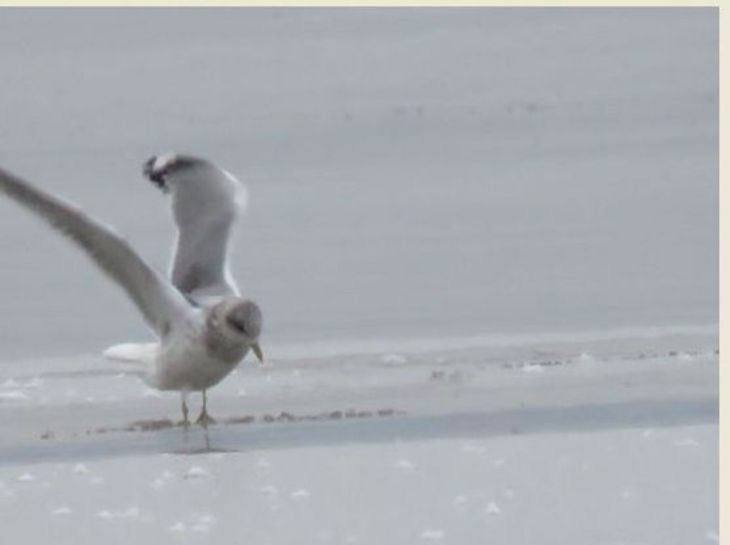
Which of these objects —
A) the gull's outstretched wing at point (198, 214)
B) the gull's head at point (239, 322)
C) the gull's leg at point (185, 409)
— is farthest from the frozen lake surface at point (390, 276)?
the gull's outstretched wing at point (198, 214)

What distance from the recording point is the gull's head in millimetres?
8414

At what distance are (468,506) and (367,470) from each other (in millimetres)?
676

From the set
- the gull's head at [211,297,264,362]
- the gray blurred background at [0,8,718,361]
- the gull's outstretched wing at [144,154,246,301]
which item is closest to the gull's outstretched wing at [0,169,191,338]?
the gull's head at [211,297,264,362]

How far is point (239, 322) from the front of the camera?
841 centimetres

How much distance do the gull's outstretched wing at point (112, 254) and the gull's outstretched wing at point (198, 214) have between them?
40cm

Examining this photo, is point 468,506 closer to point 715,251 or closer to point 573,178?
point 715,251

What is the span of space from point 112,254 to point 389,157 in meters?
7.11

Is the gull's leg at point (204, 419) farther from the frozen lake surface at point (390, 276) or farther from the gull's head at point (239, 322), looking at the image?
the gull's head at point (239, 322)

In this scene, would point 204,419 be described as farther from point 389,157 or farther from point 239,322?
point 389,157

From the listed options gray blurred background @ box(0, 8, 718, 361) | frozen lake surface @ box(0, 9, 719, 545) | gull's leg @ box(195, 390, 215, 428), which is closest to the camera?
frozen lake surface @ box(0, 9, 719, 545)

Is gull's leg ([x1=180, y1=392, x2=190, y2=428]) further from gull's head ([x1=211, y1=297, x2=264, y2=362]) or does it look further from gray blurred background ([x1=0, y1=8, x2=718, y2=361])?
gray blurred background ([x1=0, y1=8, x2=718, y2=361])

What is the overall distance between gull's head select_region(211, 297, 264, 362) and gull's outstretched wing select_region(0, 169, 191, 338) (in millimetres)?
199

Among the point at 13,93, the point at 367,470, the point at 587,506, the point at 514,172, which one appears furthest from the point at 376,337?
the point at 13,93

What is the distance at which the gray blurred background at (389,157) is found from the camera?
36.7 ft
